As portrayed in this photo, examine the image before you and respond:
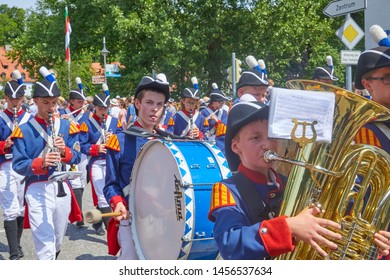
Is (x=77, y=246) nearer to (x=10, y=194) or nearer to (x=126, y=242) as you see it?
(x=10, y=194)

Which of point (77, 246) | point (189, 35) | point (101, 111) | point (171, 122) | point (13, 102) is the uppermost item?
point (189, 35)

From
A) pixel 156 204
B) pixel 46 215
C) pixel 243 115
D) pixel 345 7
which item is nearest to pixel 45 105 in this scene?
pixel 46 215

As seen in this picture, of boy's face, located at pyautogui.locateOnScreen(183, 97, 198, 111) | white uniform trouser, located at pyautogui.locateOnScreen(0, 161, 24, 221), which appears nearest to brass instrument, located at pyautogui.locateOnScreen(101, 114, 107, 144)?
white uniform trouser, located at pyautogui.locateOnScreen(0, 161, 24, 221)

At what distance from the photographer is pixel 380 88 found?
2740 millimetres

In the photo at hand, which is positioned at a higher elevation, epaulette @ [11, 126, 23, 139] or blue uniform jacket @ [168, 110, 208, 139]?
epaulette @ [11, 126, 23, 139]

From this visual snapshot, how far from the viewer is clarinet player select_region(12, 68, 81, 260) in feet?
15.3

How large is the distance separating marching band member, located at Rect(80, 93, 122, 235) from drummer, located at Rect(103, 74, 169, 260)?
10.5 ft

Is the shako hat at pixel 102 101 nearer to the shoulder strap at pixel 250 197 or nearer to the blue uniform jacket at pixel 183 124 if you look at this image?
the blue uniform jacket at pixel 183 124

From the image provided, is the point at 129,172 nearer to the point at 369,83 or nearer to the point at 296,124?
the point at 369,83

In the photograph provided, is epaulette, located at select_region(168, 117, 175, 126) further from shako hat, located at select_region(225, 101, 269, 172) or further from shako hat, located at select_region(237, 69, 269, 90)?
shako hat, located at select_region(225, 101, 269, 172)

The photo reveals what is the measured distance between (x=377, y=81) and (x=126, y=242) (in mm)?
2100

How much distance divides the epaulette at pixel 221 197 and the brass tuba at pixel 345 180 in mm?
292

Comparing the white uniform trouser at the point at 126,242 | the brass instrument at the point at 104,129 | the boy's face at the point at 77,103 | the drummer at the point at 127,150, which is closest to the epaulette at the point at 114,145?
the drummer at the point at 127,150

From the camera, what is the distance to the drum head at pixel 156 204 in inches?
137
